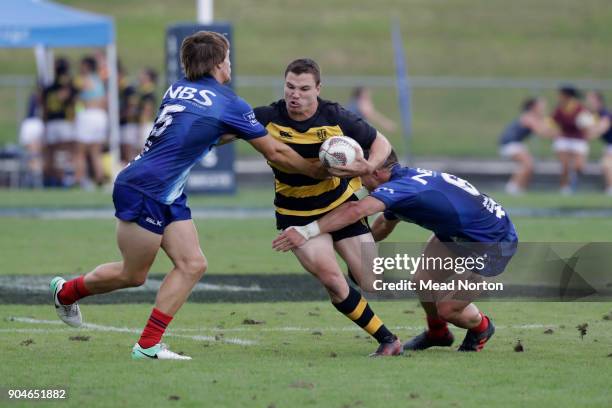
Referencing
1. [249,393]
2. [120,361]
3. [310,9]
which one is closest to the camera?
[249,393]

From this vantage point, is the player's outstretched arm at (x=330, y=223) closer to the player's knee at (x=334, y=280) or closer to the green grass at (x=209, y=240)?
the player's knee at (x=334, y=280)

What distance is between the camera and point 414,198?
7.47 metres

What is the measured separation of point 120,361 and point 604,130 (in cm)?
1914

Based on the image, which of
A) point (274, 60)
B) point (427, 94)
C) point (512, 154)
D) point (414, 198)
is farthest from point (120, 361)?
point (274, 60)

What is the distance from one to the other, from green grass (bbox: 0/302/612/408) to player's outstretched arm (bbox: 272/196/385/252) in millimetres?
695

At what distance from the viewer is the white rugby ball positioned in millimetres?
7512

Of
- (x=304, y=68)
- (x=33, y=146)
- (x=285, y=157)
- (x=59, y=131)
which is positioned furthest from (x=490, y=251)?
(x=33, y=146)

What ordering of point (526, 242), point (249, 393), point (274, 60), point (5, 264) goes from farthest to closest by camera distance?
point (274, 60), point (526, 242), point (5, 264), point (249, 393)

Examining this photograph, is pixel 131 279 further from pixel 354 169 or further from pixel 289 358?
pixel 354 169

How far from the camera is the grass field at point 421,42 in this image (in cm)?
3628

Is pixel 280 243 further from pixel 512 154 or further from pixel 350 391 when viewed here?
pixel 512 154

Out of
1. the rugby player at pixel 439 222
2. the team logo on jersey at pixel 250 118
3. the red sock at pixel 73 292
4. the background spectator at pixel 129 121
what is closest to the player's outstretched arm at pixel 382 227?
the rugby player at pixel 439 222

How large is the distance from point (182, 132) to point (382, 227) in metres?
1.69

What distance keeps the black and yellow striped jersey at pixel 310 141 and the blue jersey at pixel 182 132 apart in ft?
1.96
